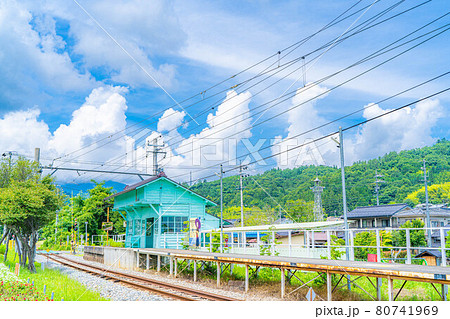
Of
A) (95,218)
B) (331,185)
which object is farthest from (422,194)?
(95,218)

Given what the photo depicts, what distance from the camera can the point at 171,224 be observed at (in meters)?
28.8

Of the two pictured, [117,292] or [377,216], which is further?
[377,216]

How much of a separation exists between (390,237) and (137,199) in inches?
911

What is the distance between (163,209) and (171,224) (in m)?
1.26

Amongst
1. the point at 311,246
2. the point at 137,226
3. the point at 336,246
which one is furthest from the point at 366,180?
the point at 336,246

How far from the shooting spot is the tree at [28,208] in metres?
20.1

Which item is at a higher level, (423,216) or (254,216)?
(254,216)

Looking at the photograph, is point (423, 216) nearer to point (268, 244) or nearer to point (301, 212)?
point (301, 212)

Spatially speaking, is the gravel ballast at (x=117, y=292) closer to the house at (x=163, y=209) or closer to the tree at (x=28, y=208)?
the tree at (x=28, y=208)

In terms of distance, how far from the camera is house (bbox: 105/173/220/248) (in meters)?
28.0

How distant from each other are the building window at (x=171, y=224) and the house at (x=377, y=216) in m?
27.9

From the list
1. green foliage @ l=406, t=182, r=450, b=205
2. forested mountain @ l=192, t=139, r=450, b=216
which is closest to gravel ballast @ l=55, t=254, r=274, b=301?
forested mountain @ l=192, t=139, r=450, b=216

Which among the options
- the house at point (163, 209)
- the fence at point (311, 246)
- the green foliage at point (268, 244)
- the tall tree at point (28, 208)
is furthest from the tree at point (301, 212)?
the tall tree at point (28, 208)

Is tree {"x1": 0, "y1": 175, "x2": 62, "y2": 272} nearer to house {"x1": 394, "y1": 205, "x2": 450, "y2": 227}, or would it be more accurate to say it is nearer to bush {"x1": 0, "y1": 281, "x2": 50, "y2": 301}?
bush {"x1": 0, "y1": 281, "x2": 50, "y2": 301}
